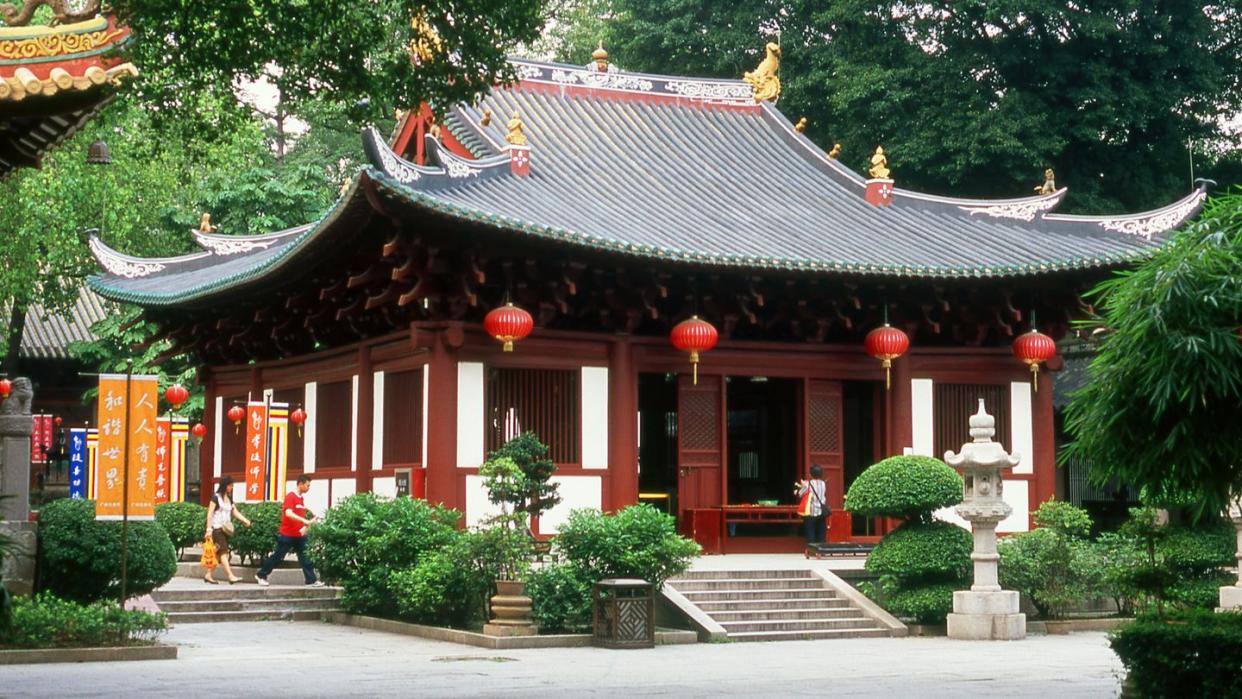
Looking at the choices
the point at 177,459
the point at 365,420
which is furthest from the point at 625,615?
the point at 177,459

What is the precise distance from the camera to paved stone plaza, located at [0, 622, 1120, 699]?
37.2 ft

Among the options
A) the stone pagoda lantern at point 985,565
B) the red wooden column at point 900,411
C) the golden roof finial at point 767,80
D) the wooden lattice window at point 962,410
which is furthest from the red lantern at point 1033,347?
the golden roof finial at point 767,80

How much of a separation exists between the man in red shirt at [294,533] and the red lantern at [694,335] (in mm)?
4814

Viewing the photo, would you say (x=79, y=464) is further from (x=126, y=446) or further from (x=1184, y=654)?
(x=1184, y=654)

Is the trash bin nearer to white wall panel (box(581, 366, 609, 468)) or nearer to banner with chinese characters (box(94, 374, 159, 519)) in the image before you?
banner with chinese characters (box(94, 374, 159, 519))

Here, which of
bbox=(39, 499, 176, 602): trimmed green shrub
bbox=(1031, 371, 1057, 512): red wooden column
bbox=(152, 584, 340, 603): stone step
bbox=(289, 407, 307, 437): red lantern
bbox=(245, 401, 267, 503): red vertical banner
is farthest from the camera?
bbox=(289, 407, 307, 437): red lantern

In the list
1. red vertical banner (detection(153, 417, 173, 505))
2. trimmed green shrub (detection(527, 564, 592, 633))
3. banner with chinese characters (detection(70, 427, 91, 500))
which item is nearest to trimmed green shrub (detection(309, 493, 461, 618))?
trimmed green shrub (detection(527, 564, 592, 633))

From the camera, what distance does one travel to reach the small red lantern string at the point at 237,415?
24.5 meters

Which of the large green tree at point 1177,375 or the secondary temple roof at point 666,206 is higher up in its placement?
the secondary temple roof at point 666,206

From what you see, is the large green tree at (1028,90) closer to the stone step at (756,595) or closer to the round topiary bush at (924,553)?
the round topiary bush at (924,553)

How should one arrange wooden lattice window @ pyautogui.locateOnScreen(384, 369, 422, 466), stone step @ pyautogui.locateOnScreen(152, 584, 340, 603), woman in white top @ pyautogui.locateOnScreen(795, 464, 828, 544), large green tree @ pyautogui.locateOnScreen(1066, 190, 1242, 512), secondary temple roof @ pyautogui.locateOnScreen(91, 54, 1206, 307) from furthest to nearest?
1. woman in white top @ pyautogui.locateOnScreen(795, 464, 828, 544)
2. wooden lattice window @ pyautogui.locateOnScreen(384, 369, 422, 466)
3. secondary temple roof @ pyautogui.locateOnScreen(91, 54, 1206, 307)
4. stone step @ pyautogui.locateOnScreen(152, 584, 340, 603)
5. large green tree @ pyautogui.locateOnScreen(1066, 190, 1242, 512)

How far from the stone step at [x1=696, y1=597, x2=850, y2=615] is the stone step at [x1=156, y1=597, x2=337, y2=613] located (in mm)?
4371

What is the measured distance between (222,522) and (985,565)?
29.3ft

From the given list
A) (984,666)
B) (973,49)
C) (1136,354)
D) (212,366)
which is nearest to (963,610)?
(984,666)
